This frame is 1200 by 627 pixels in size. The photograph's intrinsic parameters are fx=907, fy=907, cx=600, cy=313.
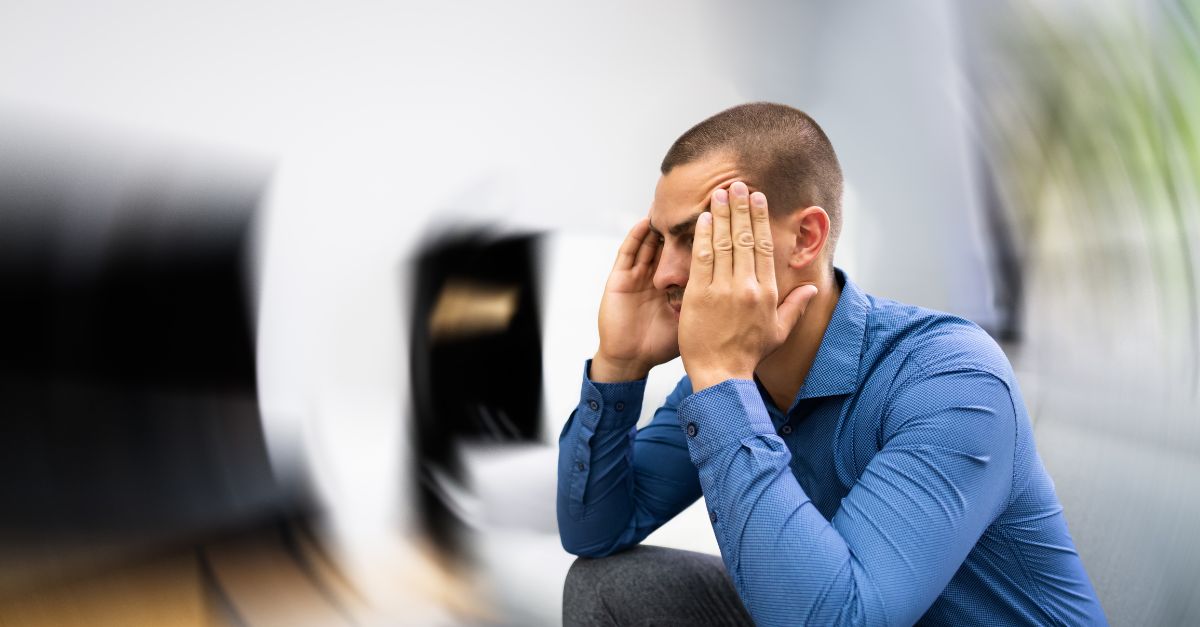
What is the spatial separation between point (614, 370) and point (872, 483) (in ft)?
1.29

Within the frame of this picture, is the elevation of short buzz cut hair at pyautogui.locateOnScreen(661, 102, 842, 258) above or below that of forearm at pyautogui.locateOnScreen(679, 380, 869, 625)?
above

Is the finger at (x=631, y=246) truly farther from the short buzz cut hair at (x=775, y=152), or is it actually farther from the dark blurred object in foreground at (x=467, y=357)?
the dark blurred object in foreground at (x=467, y=357)

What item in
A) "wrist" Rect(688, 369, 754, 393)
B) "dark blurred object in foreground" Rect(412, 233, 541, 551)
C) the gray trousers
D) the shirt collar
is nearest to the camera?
"wrist" Rect(688, 369, 754, 393)

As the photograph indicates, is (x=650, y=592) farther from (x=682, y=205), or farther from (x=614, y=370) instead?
(x=682, y=205)

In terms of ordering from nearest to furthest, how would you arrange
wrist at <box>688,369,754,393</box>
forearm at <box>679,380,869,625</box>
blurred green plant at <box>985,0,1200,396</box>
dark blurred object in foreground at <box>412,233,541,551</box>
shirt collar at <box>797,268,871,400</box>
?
forearm at <box>679,380,869,625</box>
wrist at <box>688,369,754,393</box>
shirt collar at <box>797,268,871,400</box>
dark blurred object in foreground at <box>412,233,541,551</box>
blurred green plant at <box>985,0,1200,396</box>

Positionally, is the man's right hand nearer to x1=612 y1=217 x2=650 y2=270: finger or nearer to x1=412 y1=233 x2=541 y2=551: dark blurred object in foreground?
x1=612 y1=217 x2=650 y2=270: finger

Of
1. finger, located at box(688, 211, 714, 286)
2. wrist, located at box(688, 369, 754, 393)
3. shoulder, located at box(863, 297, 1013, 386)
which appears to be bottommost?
wrist, located at box(688, 369, 754, 393)

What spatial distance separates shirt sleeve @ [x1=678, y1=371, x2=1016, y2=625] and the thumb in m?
0.15

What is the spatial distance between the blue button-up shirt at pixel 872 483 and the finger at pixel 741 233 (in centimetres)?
14

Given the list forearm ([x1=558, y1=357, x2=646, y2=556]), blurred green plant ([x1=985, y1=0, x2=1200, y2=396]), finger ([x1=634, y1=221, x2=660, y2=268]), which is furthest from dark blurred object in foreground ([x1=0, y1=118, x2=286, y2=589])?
blurred green plant ([x1=985, y1=0, x2=1200, y2=396])

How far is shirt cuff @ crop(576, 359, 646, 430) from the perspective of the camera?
1.20 m

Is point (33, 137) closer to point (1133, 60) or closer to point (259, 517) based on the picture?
point (259, 517)

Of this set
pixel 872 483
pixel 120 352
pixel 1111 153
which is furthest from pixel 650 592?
pixel 1111 153

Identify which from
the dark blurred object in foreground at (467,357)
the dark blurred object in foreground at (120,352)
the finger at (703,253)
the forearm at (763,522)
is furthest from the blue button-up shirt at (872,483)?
the dark blurred object in foreground at (120,352)
